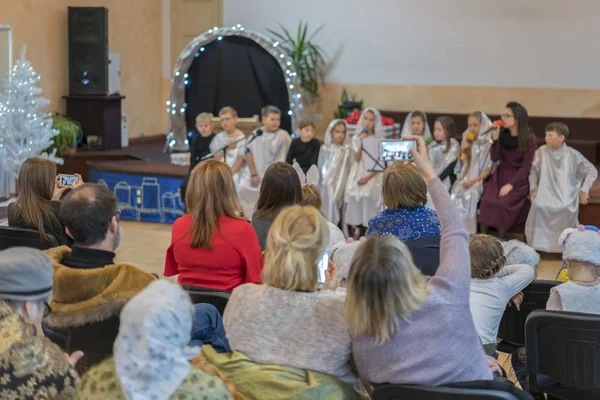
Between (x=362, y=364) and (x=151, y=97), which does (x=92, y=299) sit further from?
(x=151, y=97)

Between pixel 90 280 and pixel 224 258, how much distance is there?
0.86m

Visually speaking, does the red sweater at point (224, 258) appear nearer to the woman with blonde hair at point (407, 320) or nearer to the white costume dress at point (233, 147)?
the woman with blonde hair at point (407, 320)

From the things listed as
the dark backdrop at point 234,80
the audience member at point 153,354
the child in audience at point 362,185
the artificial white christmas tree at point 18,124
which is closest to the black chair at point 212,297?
the audience member at point 153,354

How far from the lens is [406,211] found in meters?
3.80

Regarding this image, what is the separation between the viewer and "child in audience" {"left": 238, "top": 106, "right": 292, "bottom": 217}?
8.12 meters

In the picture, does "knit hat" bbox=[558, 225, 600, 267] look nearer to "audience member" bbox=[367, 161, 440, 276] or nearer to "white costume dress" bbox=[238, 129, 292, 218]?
"audience member" bbox=[367, 161, 440, 276]

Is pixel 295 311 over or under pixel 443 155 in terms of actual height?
under

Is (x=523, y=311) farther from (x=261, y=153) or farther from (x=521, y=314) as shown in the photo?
(x=261, y=153)

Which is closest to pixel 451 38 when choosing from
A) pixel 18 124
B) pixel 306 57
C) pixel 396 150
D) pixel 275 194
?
pixel 306 57

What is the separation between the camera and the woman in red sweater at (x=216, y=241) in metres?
3.51

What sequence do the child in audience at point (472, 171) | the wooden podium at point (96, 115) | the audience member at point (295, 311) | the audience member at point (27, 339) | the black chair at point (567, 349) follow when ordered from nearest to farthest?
the audience member at point (27, 339)
the audience member at point (295, 311)
the black chair at point (567, 349)
the child in audience at point (472, 171)
the wooden podium at point (96, 115)

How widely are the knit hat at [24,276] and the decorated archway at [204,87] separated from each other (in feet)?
26.5

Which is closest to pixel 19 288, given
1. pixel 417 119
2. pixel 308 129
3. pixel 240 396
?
pixel 240 396

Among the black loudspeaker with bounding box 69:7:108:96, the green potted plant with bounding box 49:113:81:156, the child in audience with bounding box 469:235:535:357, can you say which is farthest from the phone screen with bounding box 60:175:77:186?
the black loudspeaker with bounding box 69:7:108:96
